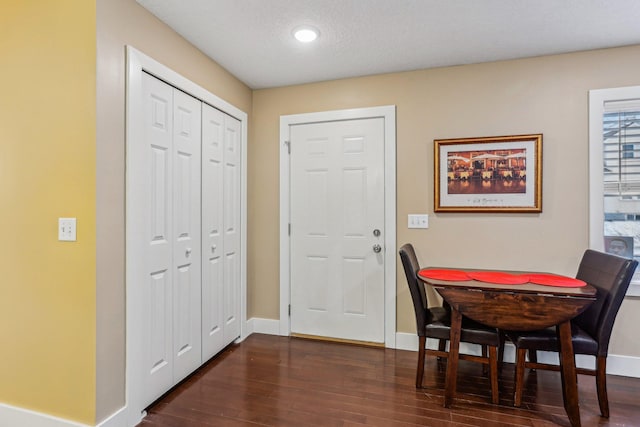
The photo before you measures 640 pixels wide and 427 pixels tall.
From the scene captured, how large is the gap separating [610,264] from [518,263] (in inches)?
25.2

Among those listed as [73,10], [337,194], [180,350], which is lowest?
[180,350]

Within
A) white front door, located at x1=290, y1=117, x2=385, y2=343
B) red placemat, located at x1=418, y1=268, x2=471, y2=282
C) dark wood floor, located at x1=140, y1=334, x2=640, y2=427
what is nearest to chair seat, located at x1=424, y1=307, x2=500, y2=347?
red placemat, located at x1=418, y1=268, x2=471, y2=282

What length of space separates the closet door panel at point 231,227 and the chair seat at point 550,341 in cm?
214

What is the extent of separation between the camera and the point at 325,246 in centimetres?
312

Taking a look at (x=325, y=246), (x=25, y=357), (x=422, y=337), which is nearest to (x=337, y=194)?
(x=325, y=246)

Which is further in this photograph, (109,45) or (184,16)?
(184,16)

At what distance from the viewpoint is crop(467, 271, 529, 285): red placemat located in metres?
2.20

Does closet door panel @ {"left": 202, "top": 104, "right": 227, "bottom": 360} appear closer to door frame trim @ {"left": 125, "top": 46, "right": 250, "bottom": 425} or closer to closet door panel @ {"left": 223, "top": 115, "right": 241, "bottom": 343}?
closet door panel @ {"left": 223, "top": 115, "right": 241, "bottom": 343}

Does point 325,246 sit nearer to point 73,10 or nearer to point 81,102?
point 81,102

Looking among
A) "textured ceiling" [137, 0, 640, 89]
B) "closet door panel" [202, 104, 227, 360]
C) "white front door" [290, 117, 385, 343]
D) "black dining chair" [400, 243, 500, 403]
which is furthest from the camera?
"white front door" [290, 117, 385, 343]

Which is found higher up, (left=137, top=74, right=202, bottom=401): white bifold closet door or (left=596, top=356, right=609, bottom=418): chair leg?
(left=137, top=74, right=202, bottom=401): white bifold closet door

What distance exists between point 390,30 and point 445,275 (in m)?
1.68

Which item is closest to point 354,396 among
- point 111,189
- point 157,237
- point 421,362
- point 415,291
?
point 421,362

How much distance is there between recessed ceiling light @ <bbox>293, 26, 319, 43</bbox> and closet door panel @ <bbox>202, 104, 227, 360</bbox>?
33.9 inches
